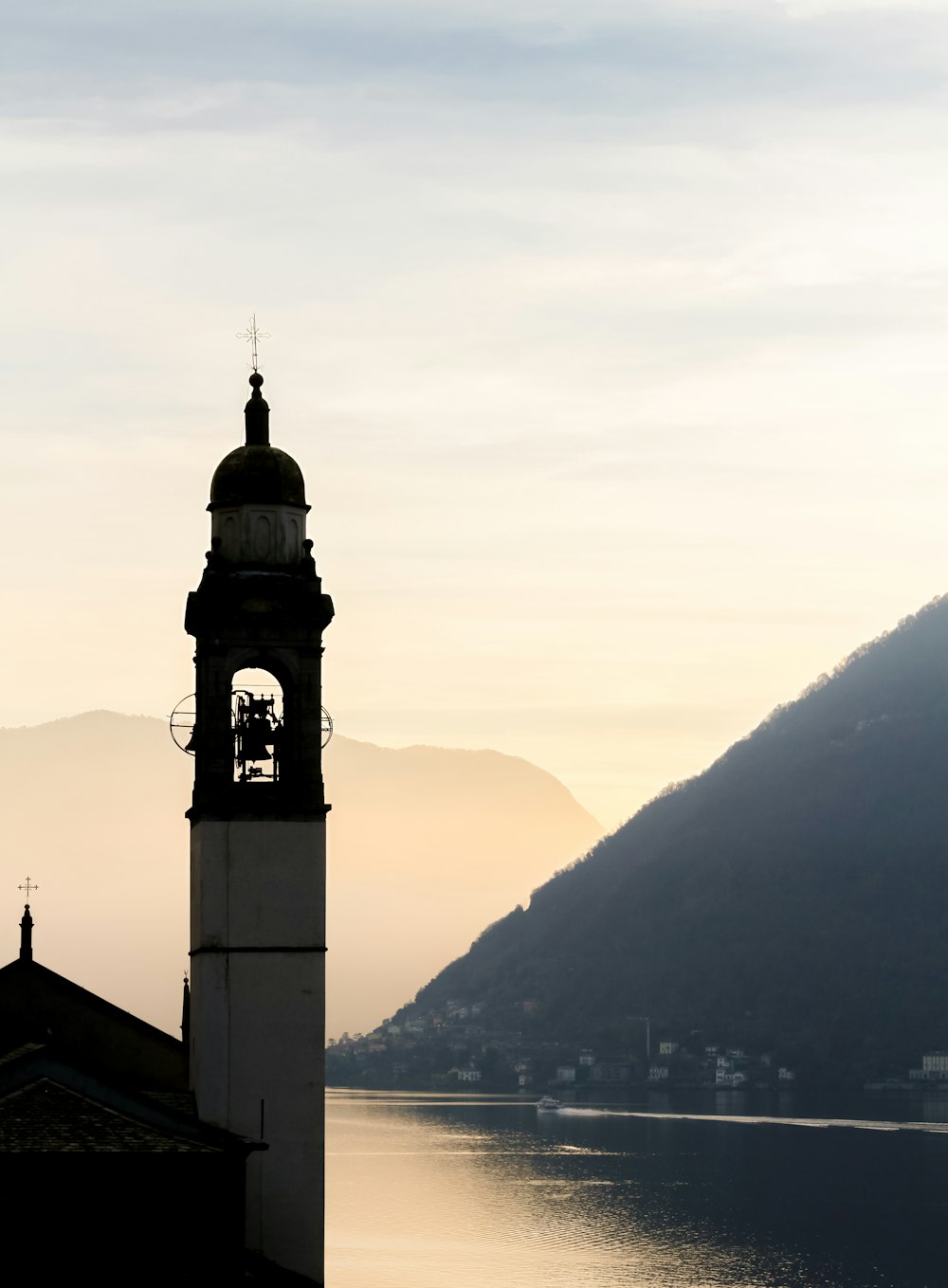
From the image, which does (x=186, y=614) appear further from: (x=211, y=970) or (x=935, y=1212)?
(x=935, y=1212)

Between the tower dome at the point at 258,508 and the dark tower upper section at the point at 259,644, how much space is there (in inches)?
0.6

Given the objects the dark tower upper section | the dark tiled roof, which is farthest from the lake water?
the dark tiled roof

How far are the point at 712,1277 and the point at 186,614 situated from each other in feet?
276

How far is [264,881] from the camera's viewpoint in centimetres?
3186

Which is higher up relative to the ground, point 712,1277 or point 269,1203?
point 269,1203

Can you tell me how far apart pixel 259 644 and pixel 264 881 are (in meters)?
3.55

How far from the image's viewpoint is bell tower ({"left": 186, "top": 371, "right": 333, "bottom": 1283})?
31594 millimetres

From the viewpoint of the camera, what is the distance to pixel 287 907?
31.8 metres

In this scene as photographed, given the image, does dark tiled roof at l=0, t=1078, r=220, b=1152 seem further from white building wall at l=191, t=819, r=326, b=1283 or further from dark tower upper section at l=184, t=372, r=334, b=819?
dark tower upper section at l=184, t=372, r=334, b=819

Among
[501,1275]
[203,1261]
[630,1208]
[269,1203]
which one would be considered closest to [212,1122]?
[269,1203]

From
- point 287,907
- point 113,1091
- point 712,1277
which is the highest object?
point 287,907

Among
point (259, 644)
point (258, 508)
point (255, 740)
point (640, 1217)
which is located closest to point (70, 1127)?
point (255, 740)

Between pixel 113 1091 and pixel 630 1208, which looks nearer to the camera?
pixel 113 1091

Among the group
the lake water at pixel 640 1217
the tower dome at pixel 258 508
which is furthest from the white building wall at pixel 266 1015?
the lake water at pixel 640 1217
